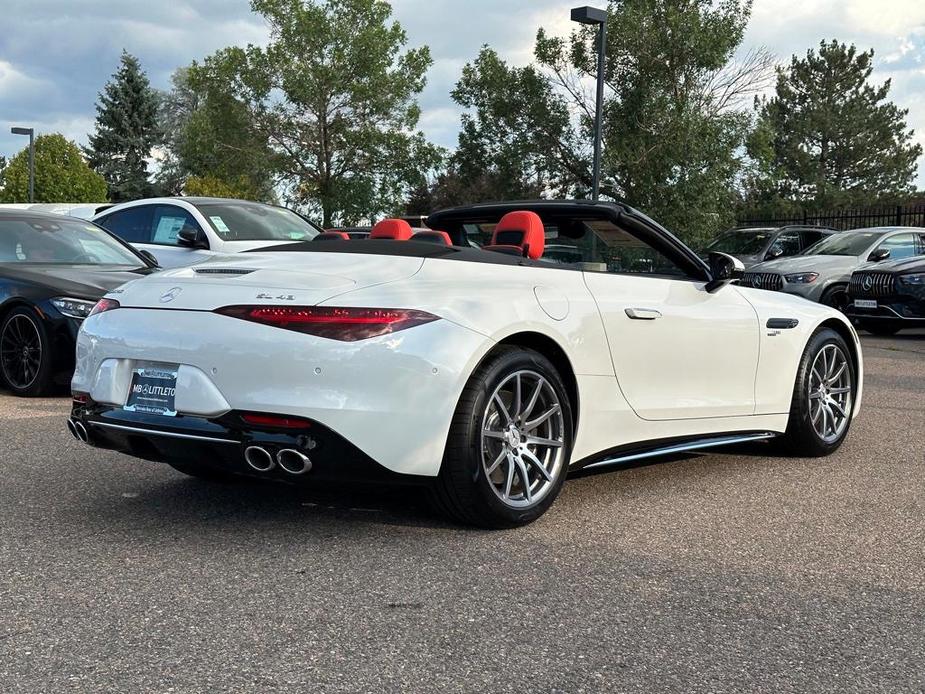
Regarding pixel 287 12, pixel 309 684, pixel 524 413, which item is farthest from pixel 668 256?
pixel 287 12

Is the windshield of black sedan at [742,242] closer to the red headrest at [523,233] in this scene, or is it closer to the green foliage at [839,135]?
the red headrest at [523,233]

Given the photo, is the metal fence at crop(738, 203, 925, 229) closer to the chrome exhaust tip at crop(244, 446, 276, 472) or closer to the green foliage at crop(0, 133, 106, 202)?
the chrome exhaust tip at crop(244, 446, 276, 472)

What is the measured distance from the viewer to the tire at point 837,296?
640 inches

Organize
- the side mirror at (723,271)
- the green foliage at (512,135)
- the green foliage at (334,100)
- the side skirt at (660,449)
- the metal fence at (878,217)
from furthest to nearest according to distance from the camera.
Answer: the green foliage at (334,100) → the green foliage at (512,135) → the metal fence at (878,217) → the side mirror at (723,271) → the side skirt at (660,449)

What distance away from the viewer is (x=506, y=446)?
4.36 metres

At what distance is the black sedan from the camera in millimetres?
8242

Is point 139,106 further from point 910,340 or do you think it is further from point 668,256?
point 668,256

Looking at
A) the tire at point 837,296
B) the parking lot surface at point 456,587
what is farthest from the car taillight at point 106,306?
the tire at point 837,296

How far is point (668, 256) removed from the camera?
17.9 ft

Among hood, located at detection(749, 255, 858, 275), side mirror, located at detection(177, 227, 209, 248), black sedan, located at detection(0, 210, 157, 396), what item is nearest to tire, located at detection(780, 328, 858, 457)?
black sedan, located at detection(0, 210, 157, 396)

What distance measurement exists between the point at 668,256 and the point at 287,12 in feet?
99.9

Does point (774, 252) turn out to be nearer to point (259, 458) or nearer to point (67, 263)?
point (67, 263)

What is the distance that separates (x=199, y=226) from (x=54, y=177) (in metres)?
49.4

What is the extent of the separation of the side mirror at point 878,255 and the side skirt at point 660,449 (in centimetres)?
1120
